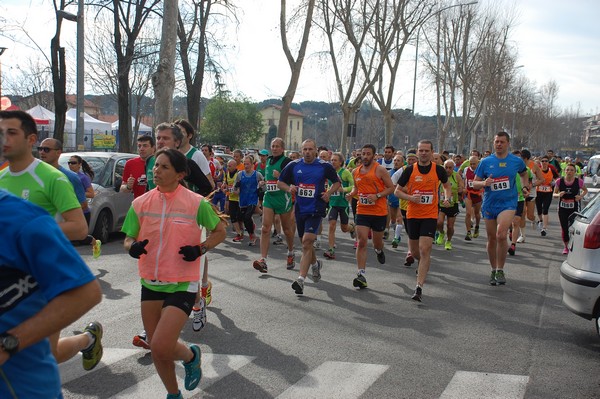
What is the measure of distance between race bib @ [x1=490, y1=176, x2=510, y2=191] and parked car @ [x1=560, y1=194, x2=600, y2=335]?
283 cm

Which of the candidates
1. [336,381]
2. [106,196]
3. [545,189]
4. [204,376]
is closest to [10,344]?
[204,376]

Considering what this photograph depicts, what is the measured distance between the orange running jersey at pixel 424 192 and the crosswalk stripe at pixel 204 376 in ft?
12.3

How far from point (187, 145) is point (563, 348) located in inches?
166

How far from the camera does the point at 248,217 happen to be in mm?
13359

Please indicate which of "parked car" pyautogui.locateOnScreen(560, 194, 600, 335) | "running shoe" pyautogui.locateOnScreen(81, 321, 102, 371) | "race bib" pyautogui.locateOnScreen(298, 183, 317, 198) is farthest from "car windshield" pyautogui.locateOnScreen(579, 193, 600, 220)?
"running shoe" pyautogui.locateOnScreen(81, 321, 102, 371)

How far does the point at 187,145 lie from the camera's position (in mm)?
6898

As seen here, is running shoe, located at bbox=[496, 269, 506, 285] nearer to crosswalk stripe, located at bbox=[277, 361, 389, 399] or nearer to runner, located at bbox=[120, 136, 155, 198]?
crosswalk stripe, located at bbox=[277, 361, 389, 399]

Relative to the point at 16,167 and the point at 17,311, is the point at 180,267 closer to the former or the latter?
the point at 16,167

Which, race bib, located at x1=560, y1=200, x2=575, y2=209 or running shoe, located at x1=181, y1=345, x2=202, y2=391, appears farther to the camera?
race bib, located at x1=560, y1=200, x2=575, y2=209

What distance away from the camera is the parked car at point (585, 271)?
5.68 meters

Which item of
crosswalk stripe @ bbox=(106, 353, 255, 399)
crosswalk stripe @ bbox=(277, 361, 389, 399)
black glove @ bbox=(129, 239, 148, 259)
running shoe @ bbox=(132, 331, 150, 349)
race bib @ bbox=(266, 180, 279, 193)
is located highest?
black glove @ bbox=(129, 239, 148, 259)

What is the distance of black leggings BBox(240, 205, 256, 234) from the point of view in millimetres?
13312

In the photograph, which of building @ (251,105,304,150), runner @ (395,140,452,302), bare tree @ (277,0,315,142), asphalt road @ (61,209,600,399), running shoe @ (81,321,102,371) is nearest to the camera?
running shoe @ (81,321,102,371)

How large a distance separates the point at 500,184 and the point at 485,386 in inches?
185
